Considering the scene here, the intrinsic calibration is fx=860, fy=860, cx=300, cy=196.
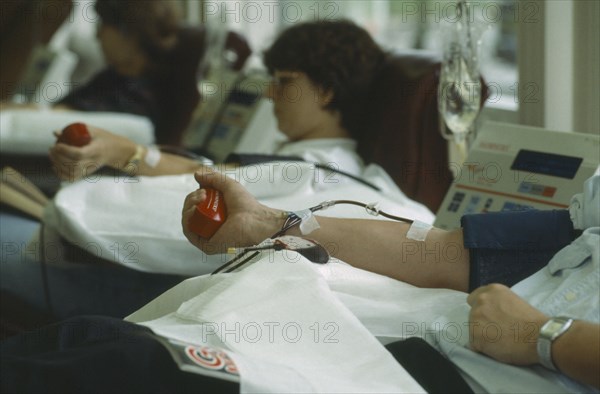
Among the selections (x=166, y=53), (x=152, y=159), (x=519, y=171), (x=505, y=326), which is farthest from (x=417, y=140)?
(x=166, y=53)

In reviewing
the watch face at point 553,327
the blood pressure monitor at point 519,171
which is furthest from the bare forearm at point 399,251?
the blood pressure monitor at point 519,171

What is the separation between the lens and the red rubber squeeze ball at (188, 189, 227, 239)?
1365 mm

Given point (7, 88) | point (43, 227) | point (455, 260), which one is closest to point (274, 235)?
point (455, 260)

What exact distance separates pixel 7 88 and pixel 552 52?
83.8 inches

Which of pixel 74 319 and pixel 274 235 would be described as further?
pixel 274 235

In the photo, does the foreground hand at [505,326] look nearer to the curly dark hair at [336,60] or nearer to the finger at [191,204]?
the finger at [191,204]

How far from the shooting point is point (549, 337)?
0.98m

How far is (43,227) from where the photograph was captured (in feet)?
6.27

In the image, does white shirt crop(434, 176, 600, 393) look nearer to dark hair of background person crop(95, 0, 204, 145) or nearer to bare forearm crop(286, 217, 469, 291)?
bare forearm crop(286, 217, 469, 291)

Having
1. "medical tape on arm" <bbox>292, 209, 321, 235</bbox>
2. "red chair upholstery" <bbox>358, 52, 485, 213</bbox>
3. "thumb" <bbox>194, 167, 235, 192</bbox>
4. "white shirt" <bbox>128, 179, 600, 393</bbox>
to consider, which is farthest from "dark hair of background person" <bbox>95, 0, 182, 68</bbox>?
"white shirt" <bbox>128, 179, 600, 393</bbox>

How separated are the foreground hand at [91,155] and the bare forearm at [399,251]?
2.59ft

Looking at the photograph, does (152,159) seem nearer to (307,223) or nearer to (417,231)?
(307,223)

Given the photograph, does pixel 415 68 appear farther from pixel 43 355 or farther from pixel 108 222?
pixel 43 355

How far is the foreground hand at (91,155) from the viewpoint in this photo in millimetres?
1935
